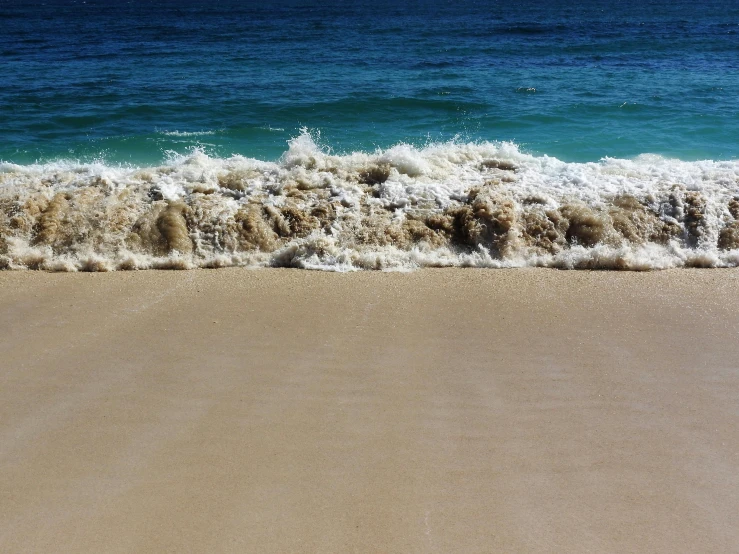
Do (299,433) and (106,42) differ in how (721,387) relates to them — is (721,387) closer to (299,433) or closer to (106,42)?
(299,433)

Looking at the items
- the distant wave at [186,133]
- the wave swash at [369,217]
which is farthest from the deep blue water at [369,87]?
the wave swash at [369,217]

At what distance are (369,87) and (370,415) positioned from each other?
11105 millimetres

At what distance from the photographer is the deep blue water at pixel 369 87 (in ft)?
34.9

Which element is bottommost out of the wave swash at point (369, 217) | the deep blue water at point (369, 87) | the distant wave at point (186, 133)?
the wave swash at point (369, 217)

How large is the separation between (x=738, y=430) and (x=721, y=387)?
48cm

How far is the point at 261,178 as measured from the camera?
739 centimetres

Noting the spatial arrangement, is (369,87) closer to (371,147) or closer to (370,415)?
(371,147)

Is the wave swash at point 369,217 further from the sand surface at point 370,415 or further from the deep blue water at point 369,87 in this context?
the deep blue water at point 369,87

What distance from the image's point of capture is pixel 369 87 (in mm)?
13742

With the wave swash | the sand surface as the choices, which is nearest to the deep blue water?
the wave swash

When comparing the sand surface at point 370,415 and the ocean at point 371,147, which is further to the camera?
the ocean at point 371,147

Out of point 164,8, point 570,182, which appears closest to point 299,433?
point 570,182

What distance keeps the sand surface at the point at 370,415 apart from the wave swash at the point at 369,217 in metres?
0.52

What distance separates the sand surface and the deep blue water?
533 centimetres
